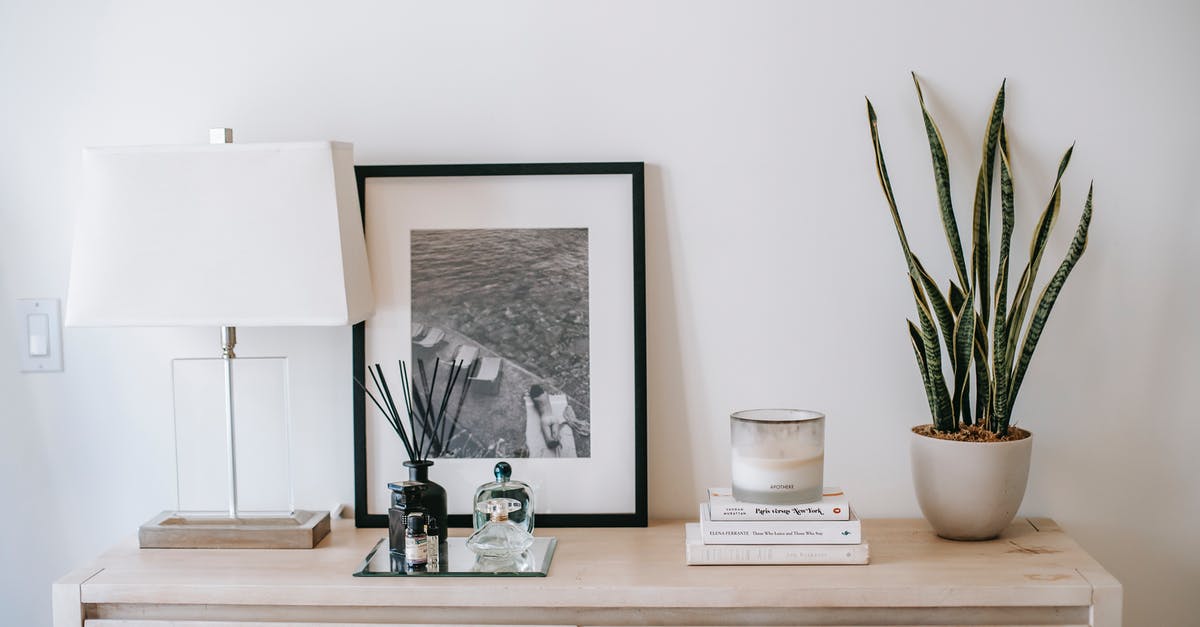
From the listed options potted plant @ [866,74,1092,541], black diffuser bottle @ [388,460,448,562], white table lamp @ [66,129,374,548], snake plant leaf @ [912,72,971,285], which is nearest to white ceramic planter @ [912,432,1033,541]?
potted plant @ [866,74,1092,541]

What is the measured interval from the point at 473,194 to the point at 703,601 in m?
0.75

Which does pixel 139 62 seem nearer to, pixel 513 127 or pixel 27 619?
pixel 513 127

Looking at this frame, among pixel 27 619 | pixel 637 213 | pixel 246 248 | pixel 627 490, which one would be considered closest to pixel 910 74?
pixel 637 213

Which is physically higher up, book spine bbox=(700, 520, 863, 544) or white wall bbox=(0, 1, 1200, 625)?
white wall bbox=(0, 1, 1200, 625)

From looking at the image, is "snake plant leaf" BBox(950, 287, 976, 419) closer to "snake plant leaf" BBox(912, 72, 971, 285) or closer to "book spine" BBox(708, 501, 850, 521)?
"snake plant leaf" BBox(912, 72, 971, 285)

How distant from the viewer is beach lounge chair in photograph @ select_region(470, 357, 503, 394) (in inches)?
61.5

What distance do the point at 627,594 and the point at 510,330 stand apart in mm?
504

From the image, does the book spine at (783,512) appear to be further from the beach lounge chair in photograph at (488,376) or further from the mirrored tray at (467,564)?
the beach lounge chair in photograph at (488,376)

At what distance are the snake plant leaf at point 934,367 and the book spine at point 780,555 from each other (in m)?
0.26

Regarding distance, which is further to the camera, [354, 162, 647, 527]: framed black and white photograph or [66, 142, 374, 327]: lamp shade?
[354, 162, 647, 527]: framed black and white photograph

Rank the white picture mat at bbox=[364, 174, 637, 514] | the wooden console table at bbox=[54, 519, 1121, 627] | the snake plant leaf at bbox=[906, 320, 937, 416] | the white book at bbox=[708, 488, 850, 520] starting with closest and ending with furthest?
the wooden console table at bbox=[54, 519, 1121, 627] → the white book at bbox=[708, 488, 850, 520] → the snake plant leaf at bbox=[906, 320, 937, 416] → the white picture mat at bbox=[364, 174, 637, 514]

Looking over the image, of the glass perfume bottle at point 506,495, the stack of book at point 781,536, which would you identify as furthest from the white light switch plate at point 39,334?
the stack of book at point 781,536

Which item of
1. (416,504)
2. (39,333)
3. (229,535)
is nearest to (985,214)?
(416,504)

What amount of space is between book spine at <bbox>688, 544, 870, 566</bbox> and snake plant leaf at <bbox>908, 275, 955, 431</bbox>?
260mm
